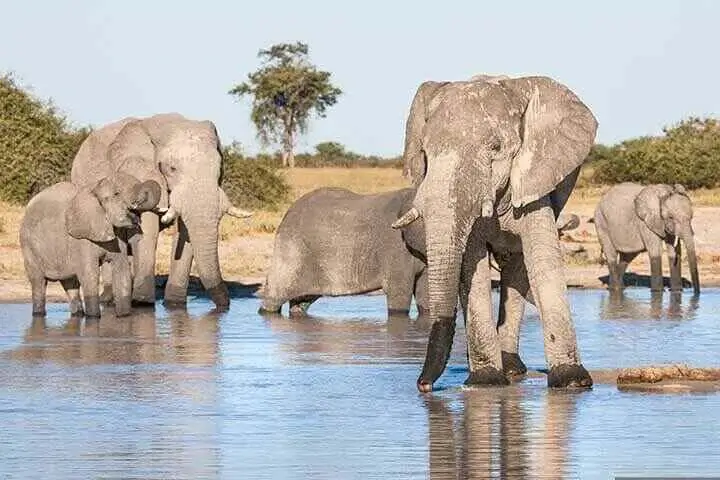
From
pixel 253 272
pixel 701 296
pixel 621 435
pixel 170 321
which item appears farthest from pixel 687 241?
pixel 621 435

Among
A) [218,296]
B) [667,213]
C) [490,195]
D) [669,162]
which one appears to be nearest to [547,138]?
[490,195]

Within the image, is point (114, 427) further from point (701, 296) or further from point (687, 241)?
point (687, 241)

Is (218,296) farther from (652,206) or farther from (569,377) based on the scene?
(569,377)

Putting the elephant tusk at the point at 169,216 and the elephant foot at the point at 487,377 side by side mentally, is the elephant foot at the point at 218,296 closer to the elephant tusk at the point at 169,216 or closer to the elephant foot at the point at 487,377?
the elephant tusk at the point at 169,216

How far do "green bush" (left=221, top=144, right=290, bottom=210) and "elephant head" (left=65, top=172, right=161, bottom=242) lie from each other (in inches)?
556

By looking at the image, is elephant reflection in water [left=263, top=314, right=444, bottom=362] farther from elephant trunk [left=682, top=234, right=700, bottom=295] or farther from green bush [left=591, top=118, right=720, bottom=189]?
green bush [left=591, top=118, right=720, bottom=189]

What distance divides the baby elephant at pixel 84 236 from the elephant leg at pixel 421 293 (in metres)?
2.38

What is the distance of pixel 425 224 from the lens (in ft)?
32.9

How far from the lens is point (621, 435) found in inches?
338

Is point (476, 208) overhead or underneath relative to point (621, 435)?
overhead

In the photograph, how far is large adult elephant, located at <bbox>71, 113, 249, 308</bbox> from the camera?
1823 cm

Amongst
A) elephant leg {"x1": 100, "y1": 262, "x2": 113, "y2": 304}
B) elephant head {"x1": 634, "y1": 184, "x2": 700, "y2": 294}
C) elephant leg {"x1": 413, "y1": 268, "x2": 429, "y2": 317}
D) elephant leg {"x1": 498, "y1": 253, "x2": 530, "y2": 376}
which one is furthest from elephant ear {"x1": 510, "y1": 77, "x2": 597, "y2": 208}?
elephant head {"x1": 634, "y1": 184, "x2": 700, "y2": 294}

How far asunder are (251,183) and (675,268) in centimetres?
1291

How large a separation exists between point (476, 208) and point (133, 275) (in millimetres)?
8797
